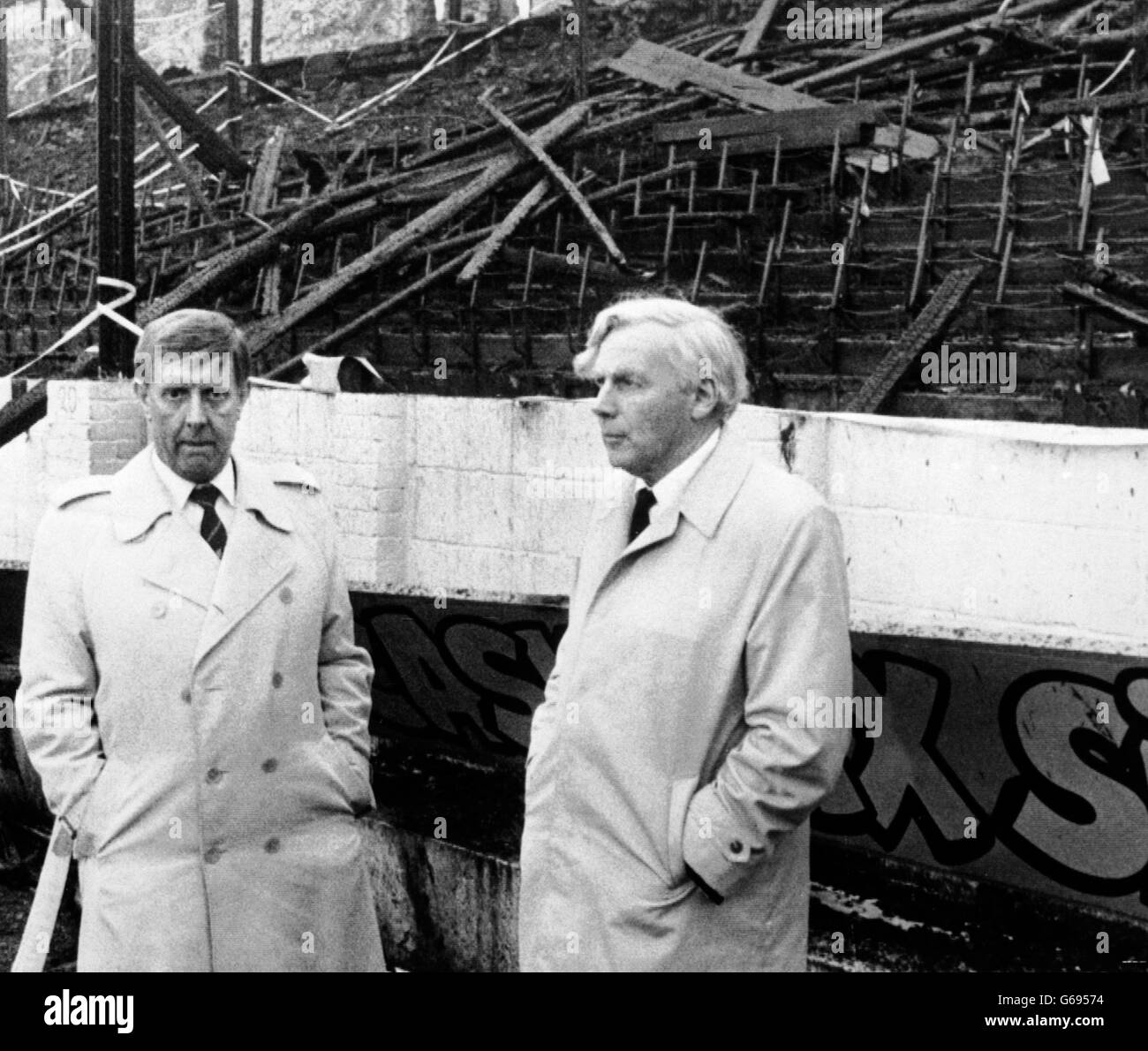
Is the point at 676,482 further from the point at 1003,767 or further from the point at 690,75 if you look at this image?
the point at 690,75

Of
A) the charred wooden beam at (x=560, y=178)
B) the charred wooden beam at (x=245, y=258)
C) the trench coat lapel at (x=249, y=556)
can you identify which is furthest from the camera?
the charred wooden beam at (x=245, y=258)

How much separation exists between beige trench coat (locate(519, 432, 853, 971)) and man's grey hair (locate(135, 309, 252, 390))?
78 cm

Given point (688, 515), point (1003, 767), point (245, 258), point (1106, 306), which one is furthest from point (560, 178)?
point (688, 515)

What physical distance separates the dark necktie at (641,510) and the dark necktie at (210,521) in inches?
30.0

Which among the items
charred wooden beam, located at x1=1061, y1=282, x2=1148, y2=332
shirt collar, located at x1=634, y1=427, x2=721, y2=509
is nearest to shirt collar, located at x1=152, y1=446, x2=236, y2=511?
shirt collar, located at x1=634, y1=427, x2=721, y2=509

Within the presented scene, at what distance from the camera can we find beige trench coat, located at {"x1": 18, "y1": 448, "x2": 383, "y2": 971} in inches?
108

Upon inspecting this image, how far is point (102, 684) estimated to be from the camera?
278cm

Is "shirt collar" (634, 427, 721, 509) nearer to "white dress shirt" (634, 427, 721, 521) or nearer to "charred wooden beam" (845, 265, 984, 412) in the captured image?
"white dress shirt" (634, 427, 721, 521)

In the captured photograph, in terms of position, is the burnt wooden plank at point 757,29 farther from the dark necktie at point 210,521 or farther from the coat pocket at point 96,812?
the coat pocket at point 96,812

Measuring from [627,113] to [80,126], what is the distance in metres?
7.40

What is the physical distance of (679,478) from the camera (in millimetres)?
2631

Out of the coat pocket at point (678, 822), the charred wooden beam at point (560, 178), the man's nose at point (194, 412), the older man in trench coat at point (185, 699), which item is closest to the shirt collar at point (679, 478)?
the coat pocket at point (678, 822)

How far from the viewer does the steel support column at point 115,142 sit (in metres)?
7.95
